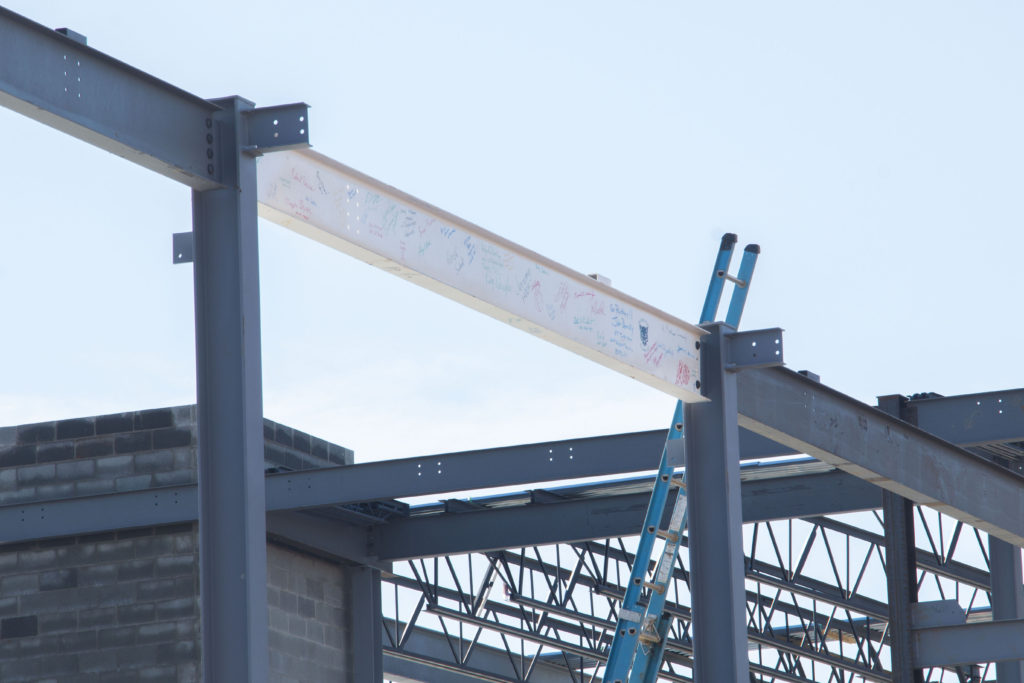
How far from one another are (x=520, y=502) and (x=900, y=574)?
6.50 meters

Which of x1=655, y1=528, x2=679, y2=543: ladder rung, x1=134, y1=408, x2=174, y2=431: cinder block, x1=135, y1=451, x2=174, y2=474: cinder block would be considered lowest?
x1=655, y1=528, x2=679, y2=543: ladder rung

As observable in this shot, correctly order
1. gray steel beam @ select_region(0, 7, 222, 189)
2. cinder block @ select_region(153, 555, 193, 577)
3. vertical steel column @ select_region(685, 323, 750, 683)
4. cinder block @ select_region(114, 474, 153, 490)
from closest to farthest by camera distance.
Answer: gray steel beam @ select_region(0, 7, 222, 189)
vertical steel column @ select_region(685, 323, 750, 683)
cinder block @ select_region(153, 555, 193, 577)
cinder block @ select_region(114, 474, 153, 490)

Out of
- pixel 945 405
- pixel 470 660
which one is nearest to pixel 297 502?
pixel 945 405

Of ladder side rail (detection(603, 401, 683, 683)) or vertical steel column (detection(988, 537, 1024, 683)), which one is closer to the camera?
ladder side rail (detection(603, 401, 683, 683))

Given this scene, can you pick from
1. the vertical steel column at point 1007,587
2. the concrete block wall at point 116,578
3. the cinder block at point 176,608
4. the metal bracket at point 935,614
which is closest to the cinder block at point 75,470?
the concrete block wall at point 116,578

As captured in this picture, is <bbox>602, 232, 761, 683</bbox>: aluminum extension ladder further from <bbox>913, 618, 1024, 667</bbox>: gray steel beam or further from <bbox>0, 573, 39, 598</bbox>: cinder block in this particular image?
<bbox>0, 573, 39, 598</bbox>: cinder block

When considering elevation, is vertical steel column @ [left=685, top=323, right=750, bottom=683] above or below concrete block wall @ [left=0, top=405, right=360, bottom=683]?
below

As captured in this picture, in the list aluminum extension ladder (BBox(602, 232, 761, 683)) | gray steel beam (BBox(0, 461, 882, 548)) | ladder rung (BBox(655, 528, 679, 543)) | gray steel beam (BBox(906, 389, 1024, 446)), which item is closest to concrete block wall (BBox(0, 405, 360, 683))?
gray steel beam (BBox(0, 461, 882, 548))

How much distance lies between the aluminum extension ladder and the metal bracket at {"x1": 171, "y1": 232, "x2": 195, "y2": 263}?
4.57 meters

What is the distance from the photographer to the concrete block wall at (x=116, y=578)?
60.1 ft

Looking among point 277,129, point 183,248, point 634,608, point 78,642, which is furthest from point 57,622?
point 277,129

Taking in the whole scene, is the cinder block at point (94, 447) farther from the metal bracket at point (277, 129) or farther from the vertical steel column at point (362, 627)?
the metal bracket at point (277, 129)

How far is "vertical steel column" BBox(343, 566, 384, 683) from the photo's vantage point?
68.0ft

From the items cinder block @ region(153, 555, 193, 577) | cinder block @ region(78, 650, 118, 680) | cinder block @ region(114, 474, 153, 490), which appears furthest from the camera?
cinder block @ region(114, 474, 153, 490)
